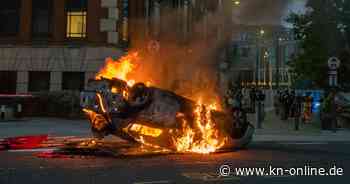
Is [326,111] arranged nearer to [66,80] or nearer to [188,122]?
[188,122]

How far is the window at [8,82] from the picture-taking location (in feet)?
83.3

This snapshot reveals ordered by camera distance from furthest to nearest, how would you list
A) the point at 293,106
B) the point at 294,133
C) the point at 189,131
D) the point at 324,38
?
the point at 324,38 → the point at 293,106 → the point at 294,133 → the point at 189,131

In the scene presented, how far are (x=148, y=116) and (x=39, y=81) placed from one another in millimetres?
15215

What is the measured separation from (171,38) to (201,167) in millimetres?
8467

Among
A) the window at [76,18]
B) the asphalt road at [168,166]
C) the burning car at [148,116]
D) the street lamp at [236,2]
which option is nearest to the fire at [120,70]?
the burning car at [148,116]

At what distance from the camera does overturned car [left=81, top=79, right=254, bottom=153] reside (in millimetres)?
11617

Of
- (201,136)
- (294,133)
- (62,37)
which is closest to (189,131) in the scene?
(201,136)

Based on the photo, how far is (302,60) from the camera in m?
22.9

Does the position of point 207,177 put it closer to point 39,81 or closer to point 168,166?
point 168,166

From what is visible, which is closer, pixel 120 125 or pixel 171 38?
pixel 120 125

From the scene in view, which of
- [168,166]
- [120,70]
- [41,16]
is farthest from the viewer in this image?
[41,16]

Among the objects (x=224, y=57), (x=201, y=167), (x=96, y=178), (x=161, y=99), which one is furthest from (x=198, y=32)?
(x=96, y=178)

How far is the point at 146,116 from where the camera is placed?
11664 mm

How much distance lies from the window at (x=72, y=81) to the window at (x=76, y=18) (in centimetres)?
198
